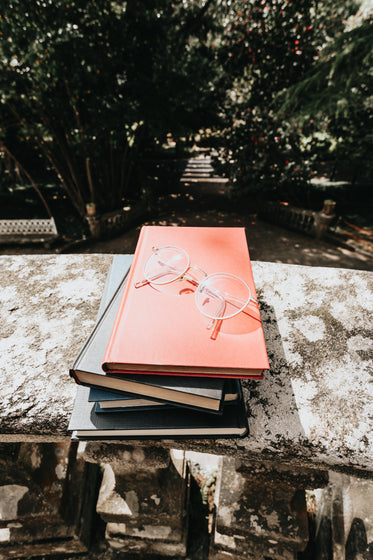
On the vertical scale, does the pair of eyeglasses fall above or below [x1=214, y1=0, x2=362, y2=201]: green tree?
below

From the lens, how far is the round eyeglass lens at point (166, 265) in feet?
3.63

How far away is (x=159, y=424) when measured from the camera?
909 mm

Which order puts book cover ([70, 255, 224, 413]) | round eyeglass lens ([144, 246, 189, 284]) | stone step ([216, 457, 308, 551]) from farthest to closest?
stone step ([216, 457, 308, 551]) → round eyeglass lens ([144, 246, 189, 284]) → book cover ([70, 255, 224, 413])

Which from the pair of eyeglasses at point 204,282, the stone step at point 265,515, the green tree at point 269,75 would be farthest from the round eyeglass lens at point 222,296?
the green tree at point 269,75

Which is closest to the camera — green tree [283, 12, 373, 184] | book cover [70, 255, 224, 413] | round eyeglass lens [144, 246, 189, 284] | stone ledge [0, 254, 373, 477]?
book cover [70, 255, 224, 413]

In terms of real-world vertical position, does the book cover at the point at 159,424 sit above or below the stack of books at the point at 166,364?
below

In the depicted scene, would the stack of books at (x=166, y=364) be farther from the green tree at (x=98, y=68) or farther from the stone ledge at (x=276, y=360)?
the green tree at (x=98, y=68)

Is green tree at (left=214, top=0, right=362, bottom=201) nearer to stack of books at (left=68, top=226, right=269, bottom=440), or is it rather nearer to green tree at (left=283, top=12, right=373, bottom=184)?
green tree at (left=283, top=12, right=373, bottom=184)

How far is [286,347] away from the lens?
1.22 meters

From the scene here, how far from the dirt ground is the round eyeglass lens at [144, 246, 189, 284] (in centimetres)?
620

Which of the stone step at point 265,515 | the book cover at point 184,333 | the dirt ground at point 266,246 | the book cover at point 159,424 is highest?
the book cover at point 184,333

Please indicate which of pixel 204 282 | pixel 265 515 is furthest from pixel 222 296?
pixel 265 515

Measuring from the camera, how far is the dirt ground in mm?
7379

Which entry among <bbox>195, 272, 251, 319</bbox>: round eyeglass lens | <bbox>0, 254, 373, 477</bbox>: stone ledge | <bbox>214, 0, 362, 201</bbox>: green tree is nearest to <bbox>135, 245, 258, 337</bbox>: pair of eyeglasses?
<bbox>195, 272, 251, 319</bbox>: round eyeglass lens
